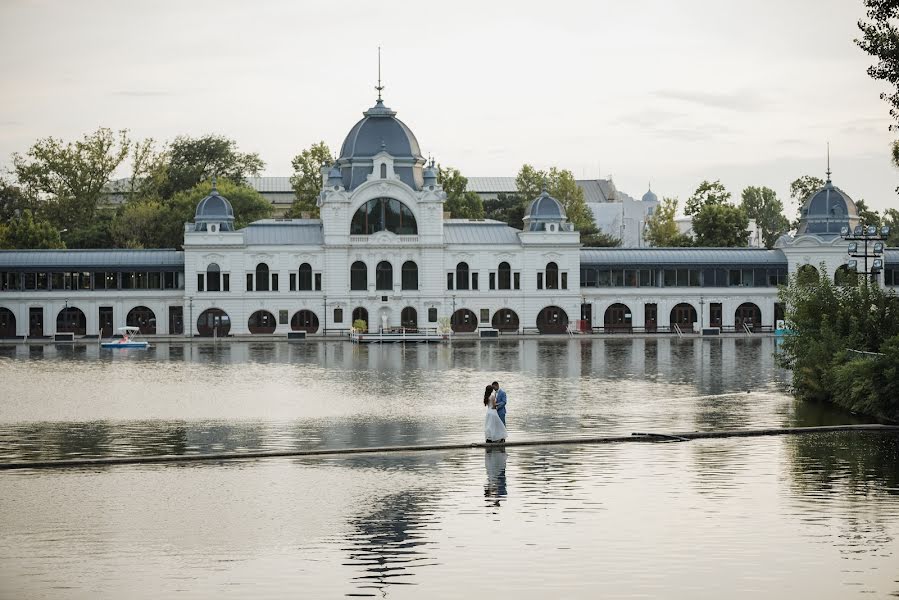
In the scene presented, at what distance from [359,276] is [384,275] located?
87.0 inches

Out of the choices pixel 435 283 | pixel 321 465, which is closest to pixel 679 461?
pixel 321 465

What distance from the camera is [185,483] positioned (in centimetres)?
3259

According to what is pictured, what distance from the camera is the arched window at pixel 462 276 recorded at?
122562 mm

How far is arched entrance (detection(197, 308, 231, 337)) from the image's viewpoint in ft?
389

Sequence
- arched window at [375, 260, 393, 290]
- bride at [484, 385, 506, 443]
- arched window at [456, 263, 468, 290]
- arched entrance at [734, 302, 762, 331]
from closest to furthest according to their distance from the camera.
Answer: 1. bride at [484, 385, 506, 443]
2. arched window at [375, 260, 393, 290]
3. arched window at [456, 263, 468, 290]
4. arched entrance at [734, 302, 762, 331]

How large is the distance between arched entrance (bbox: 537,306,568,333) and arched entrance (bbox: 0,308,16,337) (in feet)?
150

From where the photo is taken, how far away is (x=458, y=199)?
501 ft

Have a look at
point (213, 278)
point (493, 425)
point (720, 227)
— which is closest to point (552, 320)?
point (213, 278)

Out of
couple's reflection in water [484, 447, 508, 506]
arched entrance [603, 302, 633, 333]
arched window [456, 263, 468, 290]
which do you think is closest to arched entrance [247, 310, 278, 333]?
arched window [456, 263, 468, 290]

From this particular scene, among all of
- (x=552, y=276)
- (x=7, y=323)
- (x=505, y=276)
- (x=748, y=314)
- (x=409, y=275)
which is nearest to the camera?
(x=7, y=323)

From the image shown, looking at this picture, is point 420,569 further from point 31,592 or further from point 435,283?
point 435,283

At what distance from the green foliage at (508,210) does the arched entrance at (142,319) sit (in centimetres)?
4806

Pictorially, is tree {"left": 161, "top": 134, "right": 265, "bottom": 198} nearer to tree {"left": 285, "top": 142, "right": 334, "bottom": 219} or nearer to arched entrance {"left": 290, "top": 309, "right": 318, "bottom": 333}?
tree {"left": 285, "top": 142, "right": 334, "bottom": 219}

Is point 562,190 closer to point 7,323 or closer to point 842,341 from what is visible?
point 7,323
